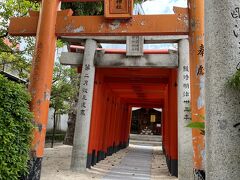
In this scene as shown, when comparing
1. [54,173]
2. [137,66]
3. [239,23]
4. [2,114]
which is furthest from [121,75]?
[239,23]

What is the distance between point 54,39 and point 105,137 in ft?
25.2

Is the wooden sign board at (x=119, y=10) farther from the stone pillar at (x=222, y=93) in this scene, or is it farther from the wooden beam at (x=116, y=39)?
the stone pillar at (x=222, y=93)

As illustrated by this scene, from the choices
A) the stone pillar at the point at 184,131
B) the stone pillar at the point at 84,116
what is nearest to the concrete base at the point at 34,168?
the stone pillar at the point at 84,116

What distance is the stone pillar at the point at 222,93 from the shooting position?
80.9 inches

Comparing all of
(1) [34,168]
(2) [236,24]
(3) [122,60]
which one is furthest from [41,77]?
(2) [236,24]

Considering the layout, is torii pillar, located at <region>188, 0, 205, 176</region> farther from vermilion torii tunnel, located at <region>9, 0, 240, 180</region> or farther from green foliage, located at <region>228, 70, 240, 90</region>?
green foliage, located at <region>228, 70, 240, 90</region>

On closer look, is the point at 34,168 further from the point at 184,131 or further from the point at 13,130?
the point at 184,131

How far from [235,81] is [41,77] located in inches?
182

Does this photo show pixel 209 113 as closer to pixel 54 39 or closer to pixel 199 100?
pixel 199 100

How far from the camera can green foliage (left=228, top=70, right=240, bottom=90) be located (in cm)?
201

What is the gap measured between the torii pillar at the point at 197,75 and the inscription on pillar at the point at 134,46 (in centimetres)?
364

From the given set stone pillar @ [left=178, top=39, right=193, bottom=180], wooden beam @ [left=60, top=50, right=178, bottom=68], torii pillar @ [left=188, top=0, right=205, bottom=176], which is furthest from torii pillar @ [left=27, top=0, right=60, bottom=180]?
stone pillar @ [left=178, top=39, right=193, bottom=180]

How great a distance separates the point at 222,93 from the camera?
2.14 metres

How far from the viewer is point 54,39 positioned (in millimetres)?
6379
